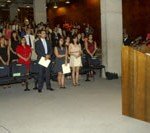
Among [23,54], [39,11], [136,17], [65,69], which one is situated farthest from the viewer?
[136,17]

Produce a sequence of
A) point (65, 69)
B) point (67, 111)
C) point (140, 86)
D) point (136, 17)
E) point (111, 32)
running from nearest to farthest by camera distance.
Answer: point (140, 86) → point (67, 111) → point (65, 69) → point (111, 32) → point (136, 17)

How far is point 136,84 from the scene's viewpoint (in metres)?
7.15

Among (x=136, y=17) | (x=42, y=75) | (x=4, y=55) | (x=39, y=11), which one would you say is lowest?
(x=42, y=75)

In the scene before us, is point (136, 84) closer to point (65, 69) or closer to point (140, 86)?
point (140, 86)

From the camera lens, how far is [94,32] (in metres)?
25.5

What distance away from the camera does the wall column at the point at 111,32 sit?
12.6m

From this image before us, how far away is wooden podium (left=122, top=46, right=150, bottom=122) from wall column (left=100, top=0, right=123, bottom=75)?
5.34 metres

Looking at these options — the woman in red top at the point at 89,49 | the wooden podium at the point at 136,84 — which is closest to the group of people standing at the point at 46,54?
the woman in red top at the point at 89,49

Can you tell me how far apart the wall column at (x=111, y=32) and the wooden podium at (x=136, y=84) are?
534 cm

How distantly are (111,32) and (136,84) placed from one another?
576 centimetres

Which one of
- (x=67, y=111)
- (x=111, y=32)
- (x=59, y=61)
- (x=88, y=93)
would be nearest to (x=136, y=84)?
(x=67, y=111)

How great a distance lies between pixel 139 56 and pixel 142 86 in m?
0.60

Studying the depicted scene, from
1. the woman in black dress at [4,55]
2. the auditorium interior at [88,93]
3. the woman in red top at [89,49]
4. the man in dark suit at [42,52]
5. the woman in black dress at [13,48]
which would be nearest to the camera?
the auditorium interior at [88,93]

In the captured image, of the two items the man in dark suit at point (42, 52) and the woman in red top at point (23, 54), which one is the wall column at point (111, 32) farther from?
the woman in red top at point (23, 54)
